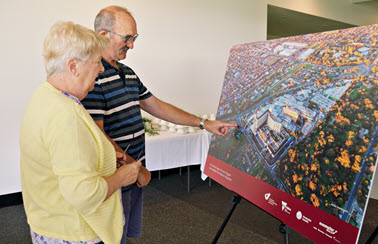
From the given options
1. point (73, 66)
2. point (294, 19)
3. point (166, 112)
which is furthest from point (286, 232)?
point (294, 19)

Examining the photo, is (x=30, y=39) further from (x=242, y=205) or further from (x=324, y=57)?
(x=324, y=57)

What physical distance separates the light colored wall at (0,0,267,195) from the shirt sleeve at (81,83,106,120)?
2176 mm

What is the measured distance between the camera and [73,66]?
0.93m

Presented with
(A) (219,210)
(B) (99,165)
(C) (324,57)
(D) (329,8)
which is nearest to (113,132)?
(B) (99,165)

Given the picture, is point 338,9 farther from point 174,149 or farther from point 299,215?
point 299,215

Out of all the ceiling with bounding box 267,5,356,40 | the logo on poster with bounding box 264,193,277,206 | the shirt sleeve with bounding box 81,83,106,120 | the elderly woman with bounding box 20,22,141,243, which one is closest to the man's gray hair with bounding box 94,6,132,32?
the shirt sleeve with bounding box 81,83,106,120

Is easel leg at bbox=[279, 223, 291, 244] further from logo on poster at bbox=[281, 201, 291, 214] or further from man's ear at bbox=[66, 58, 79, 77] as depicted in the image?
man's ear at bbox=[66, 58, 79, 77]

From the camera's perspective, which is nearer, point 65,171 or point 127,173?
point 65,171

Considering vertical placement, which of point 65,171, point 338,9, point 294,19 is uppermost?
point 338,9

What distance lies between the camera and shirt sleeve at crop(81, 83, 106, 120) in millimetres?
1277

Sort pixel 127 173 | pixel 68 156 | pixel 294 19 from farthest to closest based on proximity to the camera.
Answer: pixel 294 19 < pixel 127 173 < pixel 68 156

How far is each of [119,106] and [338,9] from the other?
6433 millimetres

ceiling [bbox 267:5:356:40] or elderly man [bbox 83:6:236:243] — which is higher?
ceiling [bbox 267:5:356:40]

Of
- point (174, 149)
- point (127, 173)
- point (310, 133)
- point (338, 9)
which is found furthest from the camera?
point (338, 9)
